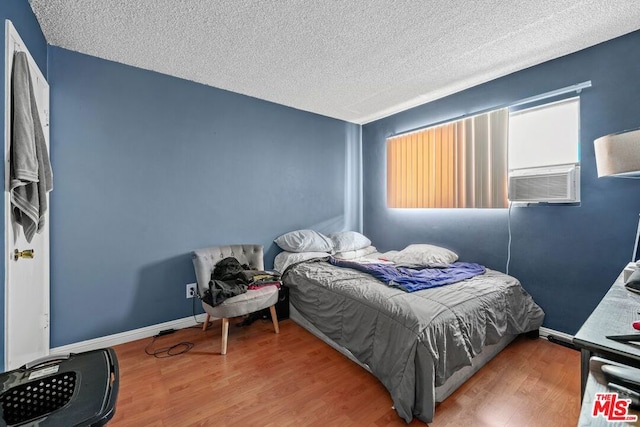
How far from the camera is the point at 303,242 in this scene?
3.12 metres

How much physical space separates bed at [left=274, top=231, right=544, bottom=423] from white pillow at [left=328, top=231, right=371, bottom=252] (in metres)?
0.65

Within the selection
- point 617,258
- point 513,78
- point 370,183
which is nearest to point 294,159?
point 370,183

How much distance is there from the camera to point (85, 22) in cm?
187

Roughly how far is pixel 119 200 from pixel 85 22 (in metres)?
1.30

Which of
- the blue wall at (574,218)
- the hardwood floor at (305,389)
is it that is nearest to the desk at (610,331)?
the hardwood floor at (305,389)

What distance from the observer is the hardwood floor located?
1537 millimetres

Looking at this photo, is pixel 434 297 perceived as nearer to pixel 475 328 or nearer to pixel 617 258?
pixel 475 328

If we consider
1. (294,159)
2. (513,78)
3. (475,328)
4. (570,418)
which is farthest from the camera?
(294,159)

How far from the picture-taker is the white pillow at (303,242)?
122 inches

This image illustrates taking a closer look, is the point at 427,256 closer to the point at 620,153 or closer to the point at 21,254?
the point at 620,153

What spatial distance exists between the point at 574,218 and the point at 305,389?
2.49 meters

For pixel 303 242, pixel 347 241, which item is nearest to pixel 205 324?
pixel 303 242

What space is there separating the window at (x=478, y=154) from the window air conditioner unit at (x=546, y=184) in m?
0.09

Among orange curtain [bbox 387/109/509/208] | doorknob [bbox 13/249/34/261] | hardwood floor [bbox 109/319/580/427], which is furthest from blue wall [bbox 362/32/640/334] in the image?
doorknob [bbox 13/249/34/261]
